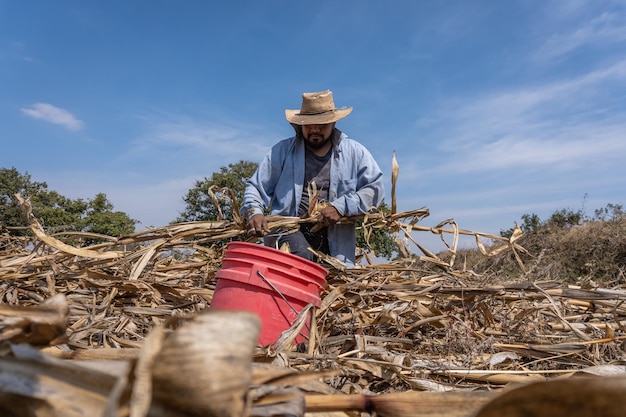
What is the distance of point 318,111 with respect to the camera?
171 inches

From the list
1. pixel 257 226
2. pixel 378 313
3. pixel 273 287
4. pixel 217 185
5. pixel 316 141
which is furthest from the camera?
pixel 217 185

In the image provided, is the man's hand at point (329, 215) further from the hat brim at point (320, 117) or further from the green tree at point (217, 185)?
the green tree at point (217, 185)

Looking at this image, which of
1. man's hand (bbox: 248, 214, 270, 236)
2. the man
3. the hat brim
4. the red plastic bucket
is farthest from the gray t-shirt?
the red plastic bucket

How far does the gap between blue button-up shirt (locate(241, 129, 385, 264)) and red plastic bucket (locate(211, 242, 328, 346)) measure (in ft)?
5.24

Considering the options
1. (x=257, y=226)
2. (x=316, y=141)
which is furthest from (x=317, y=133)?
(x=257, y=226)

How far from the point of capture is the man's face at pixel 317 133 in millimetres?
4324

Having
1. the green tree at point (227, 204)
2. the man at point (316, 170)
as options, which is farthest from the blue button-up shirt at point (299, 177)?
the green tree at point (227, 204)

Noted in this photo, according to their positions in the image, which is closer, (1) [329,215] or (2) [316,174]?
(1) [329,215]

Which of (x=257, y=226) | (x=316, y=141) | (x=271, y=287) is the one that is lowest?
(x=271, y=287)

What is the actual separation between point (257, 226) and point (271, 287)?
3.37ft

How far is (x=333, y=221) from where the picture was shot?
3682 mm

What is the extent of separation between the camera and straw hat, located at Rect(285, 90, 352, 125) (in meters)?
4.23

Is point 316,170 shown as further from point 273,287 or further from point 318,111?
point 273,287

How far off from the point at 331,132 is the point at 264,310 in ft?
7.62
